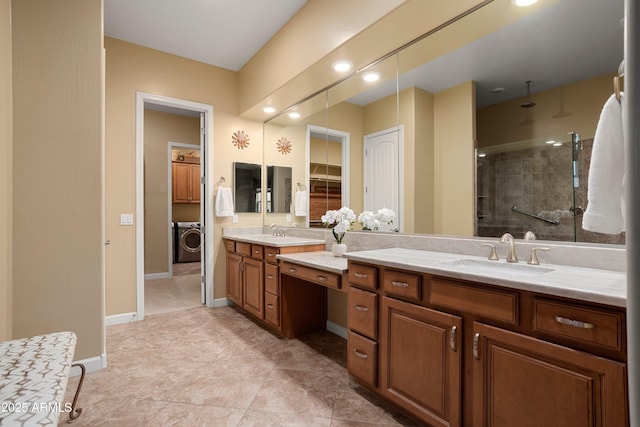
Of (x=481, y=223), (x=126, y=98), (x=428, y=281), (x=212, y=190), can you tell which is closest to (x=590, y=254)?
(x=481, y=223)

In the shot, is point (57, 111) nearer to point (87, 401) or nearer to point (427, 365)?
point (87, 401)

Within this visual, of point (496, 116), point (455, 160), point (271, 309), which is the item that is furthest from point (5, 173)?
point (496, 116)

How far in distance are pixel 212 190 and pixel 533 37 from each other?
3278 millimetres

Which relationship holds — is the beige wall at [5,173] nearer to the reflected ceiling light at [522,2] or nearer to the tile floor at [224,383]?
the tile floor at [224,383]

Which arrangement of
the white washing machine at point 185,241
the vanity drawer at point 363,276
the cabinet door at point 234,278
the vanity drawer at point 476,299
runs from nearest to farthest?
1. the vanity drawer at point 476,299
2. the vanity drawer at point 363,276
3. the cabinet door at point 234,278
4. the white washing machine at point 185,241

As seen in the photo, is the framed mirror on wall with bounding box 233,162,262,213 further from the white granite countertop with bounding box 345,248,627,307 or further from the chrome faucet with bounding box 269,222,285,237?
the white granite countertop with bounding box 345,248,627,307

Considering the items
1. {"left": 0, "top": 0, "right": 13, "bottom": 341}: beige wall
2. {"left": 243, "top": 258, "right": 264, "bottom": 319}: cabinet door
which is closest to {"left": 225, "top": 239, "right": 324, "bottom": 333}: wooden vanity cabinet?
{"left": 243, "top": 258, "right": 264, "bottom": 319}: cabinet door

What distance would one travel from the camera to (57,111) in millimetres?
2033

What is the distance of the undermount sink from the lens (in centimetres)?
145

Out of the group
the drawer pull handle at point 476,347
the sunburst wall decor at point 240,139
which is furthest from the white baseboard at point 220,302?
the drawer pull handle at point 476,347

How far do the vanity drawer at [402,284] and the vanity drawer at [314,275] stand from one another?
0.46m

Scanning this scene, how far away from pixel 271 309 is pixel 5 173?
2031mm

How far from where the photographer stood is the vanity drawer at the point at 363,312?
174cm

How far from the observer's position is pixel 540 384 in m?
1.11
